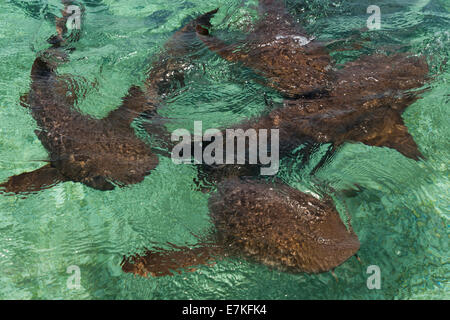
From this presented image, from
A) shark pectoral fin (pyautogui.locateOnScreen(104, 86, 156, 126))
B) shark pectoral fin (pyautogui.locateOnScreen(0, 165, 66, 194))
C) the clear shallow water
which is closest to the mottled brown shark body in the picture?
the clear shallow water

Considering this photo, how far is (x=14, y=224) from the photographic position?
3383 millimetres

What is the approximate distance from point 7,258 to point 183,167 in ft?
5.76

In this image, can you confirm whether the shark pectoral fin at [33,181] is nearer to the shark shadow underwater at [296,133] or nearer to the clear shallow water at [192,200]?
the clear shallow water at [192,200]

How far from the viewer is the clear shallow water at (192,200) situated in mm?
2928

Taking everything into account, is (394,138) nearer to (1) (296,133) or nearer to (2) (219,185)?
(1) (296,133)

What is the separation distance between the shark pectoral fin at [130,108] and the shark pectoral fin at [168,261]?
1.86 metres

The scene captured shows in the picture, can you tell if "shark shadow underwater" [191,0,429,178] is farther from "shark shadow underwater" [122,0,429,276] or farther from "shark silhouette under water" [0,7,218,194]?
"shark silhouette under water" [0,7,218,194]

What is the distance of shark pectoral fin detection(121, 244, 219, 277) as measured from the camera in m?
2.98

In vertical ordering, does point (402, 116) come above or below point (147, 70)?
below

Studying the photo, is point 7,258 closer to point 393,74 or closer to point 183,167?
point 183,167

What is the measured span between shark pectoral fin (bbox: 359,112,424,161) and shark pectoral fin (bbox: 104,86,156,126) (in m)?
2.63

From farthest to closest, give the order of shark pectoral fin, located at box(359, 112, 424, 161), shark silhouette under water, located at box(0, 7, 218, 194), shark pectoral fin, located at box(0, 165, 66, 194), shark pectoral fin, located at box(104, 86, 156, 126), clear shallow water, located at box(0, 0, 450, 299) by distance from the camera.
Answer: shark pectoral fin, located at box(104, 86, 156, 126), shark pectoral fin, located at box(359, 112, 424, 161), shark silhouette under water, located at box(0, 7, 218, 194), shark pectoral fin, located at box(0, 165, 66, 194), clear shallow water, located at box(0, 0, 450, 299)

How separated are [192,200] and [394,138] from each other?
2.41m
